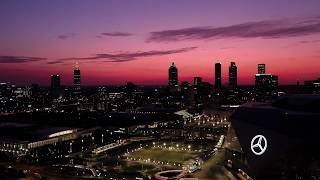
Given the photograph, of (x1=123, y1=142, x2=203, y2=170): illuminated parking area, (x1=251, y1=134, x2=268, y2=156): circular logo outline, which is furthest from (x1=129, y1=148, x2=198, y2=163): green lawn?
(x1=251, y1=134, x2=268, y2=156): circular logo outline

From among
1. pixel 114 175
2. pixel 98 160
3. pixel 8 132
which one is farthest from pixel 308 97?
pixel 8 132

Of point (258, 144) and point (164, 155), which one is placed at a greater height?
point (258, 144)

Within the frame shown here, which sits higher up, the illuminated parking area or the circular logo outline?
the circular logo outline

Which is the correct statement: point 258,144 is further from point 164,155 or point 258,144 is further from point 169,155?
point 164,155

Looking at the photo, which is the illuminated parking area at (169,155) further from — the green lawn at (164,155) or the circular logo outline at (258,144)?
the circular logo outline at (258,144)

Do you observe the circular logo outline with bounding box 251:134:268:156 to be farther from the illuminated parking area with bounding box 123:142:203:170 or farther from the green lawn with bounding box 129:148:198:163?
the green lawn with bounding box 129:148:198:163

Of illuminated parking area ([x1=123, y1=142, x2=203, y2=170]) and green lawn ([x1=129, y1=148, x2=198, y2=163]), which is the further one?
green lawn ([x1=129, y1=148, x2=198, y2=163])

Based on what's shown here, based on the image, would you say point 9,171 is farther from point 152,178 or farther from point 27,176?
point 152,178

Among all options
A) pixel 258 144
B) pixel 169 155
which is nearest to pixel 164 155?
pixel 169 155
